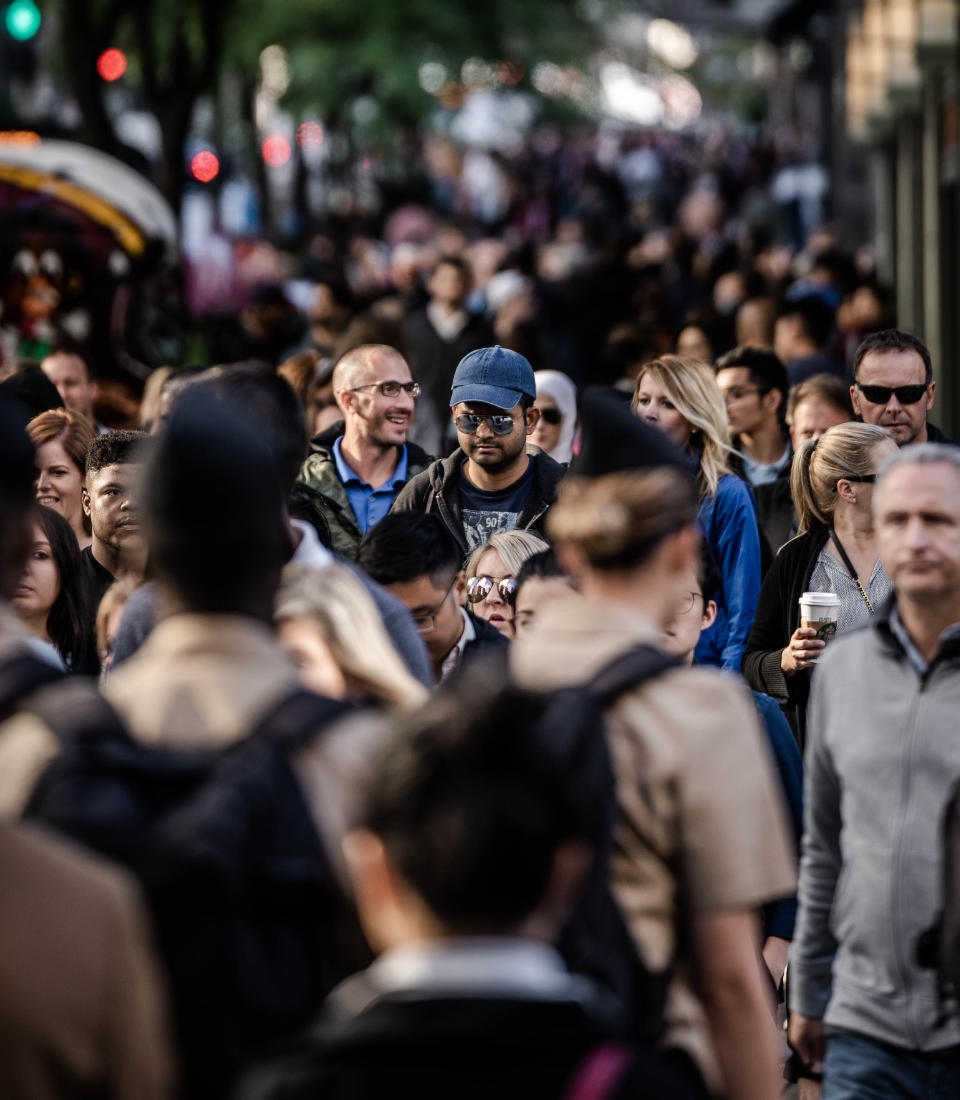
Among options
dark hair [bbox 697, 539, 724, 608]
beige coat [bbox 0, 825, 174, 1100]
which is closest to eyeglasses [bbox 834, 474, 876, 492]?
dark hair [bbox 697, 539, 724, 608]

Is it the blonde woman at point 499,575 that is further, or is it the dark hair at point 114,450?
the dark hair at point 114,450

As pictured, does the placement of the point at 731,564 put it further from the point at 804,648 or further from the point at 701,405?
the point at 804,648

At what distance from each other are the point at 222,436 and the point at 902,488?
1.83 meters

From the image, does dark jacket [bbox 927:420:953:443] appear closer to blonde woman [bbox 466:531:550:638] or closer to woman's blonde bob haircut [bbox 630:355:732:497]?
woman's blonde bob haircut [bbox 630:355:732:497]

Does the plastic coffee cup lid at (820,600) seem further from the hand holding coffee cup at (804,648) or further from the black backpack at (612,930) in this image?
the black backpack at (612,930)

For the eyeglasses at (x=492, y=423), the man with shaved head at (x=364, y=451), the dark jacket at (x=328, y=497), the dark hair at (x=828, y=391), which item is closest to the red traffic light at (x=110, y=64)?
the dark jacket at (x=328, y=497)

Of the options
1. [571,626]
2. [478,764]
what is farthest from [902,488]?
[478,764]

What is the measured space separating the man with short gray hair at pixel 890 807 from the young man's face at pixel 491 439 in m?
3.25

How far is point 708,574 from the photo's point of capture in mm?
7363

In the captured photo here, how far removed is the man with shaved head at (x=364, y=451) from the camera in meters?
8.32

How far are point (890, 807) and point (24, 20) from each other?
→ 12.7 metres

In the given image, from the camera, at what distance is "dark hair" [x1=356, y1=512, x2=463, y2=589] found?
17.7 feet

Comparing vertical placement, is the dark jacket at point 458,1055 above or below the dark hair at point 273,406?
below

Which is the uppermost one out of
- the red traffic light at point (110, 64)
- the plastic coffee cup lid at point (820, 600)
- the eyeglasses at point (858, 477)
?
the red traffic light at point (110, 64)
